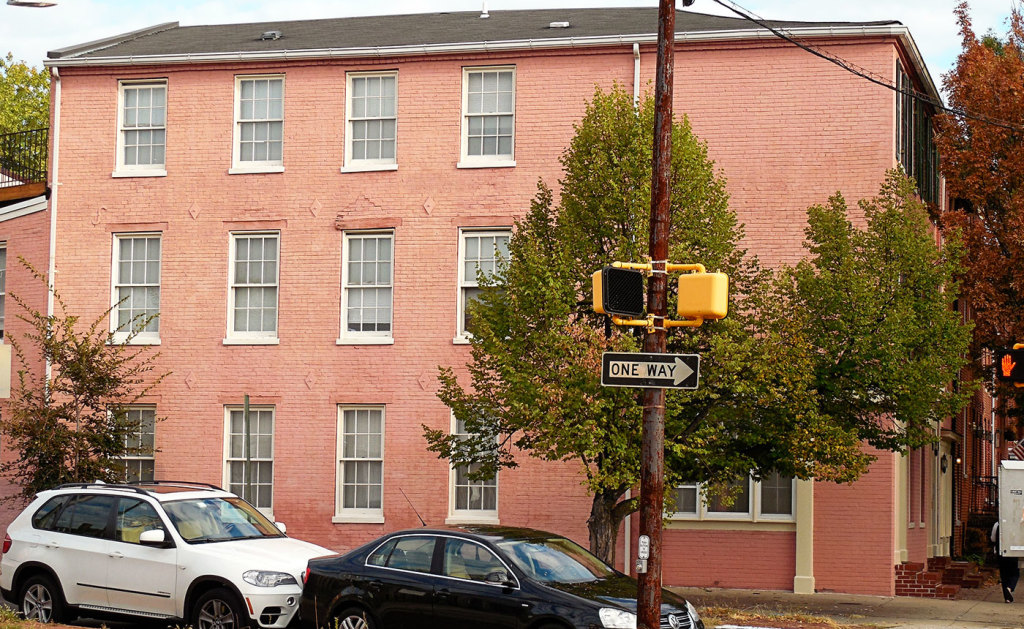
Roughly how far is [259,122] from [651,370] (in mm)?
15453

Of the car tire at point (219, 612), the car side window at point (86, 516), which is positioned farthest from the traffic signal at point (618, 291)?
the car side window at point (86, 516)

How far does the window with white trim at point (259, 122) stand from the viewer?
2548 centimetres

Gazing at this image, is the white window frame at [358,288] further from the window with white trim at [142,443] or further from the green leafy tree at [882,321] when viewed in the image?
the green leafy tree at [882,321]

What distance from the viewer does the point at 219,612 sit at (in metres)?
14.3

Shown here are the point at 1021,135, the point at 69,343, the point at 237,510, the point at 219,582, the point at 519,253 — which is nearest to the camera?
the point at 219,582

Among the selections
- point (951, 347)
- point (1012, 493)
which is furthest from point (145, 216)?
point (1012, 493)

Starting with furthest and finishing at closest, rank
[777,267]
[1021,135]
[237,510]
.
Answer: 1. [1021,135]
2. [777,267]
3. [237,510]

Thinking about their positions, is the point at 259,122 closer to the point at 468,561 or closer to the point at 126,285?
the point at 126,285

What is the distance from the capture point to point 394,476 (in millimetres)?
24359

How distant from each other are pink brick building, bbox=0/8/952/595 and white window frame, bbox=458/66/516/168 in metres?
0.04

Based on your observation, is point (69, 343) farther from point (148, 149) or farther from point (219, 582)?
point (219, 582)

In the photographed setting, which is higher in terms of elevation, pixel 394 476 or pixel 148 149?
pixel 148 149

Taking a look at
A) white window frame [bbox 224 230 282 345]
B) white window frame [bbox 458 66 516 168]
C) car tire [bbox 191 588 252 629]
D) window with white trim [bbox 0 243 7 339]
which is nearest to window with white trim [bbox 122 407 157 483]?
white window frame [bbox 224 230 282 345]

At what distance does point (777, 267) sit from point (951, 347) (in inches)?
168
